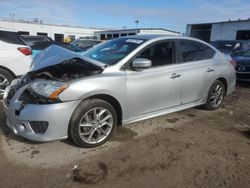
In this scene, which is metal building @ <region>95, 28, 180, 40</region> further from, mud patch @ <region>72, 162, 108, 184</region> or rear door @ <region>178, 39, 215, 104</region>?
mud patch @ <region>72, 162, 108, 184</region>

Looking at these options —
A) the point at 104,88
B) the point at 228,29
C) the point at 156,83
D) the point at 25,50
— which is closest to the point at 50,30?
the point at 228,29

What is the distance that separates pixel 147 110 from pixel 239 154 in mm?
1514

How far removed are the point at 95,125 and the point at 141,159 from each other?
0.81m

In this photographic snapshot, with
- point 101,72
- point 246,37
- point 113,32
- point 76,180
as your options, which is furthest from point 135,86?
point 113,32

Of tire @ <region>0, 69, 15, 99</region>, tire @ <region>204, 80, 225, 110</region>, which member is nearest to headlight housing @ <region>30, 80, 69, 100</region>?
tire @ <region>0, 69, 15, 99</region>

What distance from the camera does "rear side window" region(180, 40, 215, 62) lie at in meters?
4.54

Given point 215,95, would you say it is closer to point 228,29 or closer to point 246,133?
point 246,133

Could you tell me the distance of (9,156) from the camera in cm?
329

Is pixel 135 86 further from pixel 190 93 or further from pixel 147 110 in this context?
pixel 190 93

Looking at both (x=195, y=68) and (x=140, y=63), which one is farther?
(x=195, y=68)

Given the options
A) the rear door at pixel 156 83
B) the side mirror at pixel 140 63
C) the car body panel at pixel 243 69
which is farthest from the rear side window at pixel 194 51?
the car body panel at pixel 243 69

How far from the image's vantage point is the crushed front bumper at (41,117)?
10.1 ft

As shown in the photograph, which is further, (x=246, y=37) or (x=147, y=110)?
(x=246, y=37)

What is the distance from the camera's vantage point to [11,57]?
5.67 metres
